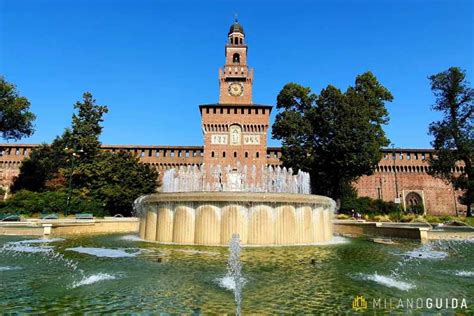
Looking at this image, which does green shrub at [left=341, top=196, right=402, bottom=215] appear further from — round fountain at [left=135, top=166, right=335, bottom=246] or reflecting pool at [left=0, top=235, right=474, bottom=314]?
reflecting pool at [left=0, top=235, right=474, bottom=314]

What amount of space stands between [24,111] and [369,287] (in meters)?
38.0

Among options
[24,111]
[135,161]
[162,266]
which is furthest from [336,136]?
[24,111]

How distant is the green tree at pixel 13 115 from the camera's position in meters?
32.3

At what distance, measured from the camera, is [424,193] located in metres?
47.3

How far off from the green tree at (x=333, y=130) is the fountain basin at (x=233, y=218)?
17614 millimetres

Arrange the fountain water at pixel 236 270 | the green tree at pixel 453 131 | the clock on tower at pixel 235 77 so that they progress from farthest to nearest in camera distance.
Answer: the clock on tower at pixel 235 77, the green tree at pixel 453 131, the fountain water at pixel 236 270

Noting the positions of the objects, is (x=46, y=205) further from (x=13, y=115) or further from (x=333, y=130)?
(x=333, y=130)

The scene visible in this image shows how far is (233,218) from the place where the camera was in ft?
34.7

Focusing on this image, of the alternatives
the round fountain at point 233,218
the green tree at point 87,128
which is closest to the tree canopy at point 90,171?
the green tree at point 87,128

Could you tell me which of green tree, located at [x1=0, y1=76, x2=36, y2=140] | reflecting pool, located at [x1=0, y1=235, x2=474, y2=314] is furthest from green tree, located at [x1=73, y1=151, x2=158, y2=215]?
reflecting pool, located at [x1=0, y1=235, x2=474, y2=314]

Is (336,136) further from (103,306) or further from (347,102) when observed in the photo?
(103,306)

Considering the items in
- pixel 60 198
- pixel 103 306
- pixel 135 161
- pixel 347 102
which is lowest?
pixel 103 306

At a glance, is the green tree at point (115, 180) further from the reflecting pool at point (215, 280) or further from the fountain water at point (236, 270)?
the fountain water at point (236, 270)

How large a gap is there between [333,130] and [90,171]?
22881 millimetres
